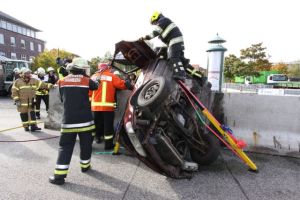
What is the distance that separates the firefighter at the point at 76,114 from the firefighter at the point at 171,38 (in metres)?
1.20

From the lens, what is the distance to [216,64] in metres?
6.85

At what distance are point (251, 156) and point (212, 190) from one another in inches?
62.2

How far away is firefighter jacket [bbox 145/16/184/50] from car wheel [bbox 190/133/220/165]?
146 centimetres

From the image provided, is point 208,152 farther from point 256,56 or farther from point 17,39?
point 17,39

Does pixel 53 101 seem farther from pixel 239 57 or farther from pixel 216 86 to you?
pixel 239 57

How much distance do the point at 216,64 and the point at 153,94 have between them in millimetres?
4193

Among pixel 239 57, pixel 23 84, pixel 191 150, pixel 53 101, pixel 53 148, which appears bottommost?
pixel 53 148

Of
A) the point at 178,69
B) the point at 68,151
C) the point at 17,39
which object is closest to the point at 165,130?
the point at 178,69

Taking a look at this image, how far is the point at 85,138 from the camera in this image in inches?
139

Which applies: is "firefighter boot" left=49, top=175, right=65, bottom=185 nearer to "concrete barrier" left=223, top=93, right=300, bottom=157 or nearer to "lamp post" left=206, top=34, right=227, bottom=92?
"concrete barrier" left=223, top=93, right=300, bottom=157

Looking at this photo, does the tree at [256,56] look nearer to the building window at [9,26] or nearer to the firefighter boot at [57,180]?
the firefighter boot at [57,180]

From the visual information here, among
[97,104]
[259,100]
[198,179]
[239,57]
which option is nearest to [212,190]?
[198,179]

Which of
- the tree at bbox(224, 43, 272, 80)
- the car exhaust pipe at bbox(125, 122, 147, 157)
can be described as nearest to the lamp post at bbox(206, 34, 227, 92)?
the car exhaust pipe at bbox(125, 122, 147, 157)

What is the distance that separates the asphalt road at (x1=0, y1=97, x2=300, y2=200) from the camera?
2906mm
